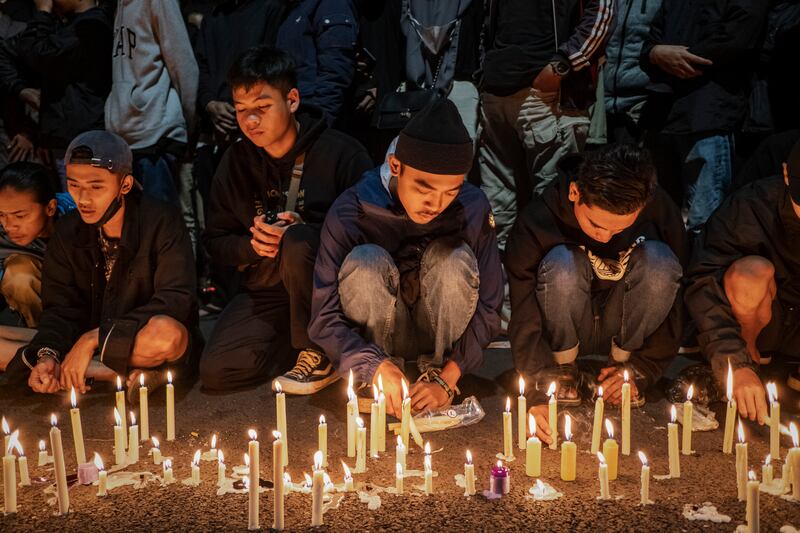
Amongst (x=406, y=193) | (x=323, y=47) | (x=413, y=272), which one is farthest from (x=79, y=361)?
(x=323, y=47)

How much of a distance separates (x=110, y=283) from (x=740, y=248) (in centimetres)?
343

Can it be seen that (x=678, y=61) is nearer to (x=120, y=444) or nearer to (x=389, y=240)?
(x=389, y=240)

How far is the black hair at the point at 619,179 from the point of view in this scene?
3857 millimetres

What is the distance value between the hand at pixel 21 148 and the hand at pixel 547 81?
386 cm

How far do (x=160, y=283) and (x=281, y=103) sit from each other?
1224 mm

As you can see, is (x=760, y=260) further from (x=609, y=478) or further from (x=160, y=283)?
(x=160, y=283)

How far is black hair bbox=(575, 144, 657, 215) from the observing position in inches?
152

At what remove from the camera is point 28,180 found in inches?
191

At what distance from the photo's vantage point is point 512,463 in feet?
11.9

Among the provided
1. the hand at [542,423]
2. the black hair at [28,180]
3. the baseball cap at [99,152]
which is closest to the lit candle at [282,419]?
the hand at [542,423]

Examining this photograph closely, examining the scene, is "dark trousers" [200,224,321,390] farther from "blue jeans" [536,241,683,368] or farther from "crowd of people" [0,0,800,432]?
"blue jeans" [536,241,683,368]

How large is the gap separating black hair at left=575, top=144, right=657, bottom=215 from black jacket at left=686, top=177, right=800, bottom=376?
1.92ft

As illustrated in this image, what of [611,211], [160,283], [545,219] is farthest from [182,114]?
[611,211]

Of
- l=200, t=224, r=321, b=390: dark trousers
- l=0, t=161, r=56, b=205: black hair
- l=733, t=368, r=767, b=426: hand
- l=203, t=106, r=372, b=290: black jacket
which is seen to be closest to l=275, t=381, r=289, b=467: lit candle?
l=200, t=224, r=321, b=390: dark trousers
